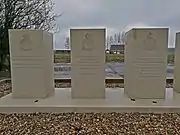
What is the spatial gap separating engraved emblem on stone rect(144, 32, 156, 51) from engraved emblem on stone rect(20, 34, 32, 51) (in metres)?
2.33

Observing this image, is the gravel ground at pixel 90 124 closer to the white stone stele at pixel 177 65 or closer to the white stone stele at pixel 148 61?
the white stone stele at pixel 148 61

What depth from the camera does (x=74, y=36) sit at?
502 cm

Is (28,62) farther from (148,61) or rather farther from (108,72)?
(108,72)

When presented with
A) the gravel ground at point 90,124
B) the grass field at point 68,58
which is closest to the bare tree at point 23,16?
the gravel ground at point 90,124

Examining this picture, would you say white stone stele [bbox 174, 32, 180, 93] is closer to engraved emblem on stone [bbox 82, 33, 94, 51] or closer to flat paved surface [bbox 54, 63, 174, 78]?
engraved emblem on stone [bbox 82, 33, 94, 51]

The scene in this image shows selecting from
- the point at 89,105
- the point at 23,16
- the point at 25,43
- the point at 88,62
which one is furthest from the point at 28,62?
the point at 23,16

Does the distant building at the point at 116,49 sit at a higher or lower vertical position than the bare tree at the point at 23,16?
lower

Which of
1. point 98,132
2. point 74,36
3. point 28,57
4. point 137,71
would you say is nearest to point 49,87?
point 28,57

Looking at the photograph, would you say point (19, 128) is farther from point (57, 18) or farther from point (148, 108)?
point (57, 18)

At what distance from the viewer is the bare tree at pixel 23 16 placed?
1048 centimetres

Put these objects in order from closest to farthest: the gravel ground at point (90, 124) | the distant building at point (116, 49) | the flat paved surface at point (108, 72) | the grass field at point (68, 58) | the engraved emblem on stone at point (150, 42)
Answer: the gravel ground at point (90, 124)
the engraved emblem on stone at point (150, 42)
the flat paved surface at point (108, 72)
the grass field at point (68, 58)
the distant building at point (116, 49)

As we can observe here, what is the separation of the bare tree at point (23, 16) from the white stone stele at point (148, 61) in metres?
6.91

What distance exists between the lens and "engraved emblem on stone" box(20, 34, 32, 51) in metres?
5.02

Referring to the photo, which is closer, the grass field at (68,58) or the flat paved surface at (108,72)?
the flat paved surface at (108,72)
